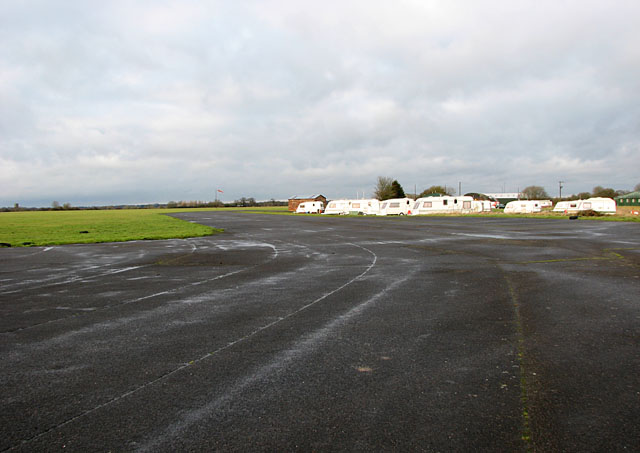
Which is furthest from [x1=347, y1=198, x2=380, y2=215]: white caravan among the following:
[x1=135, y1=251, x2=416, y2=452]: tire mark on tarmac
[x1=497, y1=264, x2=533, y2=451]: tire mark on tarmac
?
[x1=135, y1=251, x2=416, y2=452]: tire mark on tarmac

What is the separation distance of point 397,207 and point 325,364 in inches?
2308

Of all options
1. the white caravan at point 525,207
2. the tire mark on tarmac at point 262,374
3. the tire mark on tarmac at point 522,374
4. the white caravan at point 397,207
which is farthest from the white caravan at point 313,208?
the tire mark on tarmac at point 262,374

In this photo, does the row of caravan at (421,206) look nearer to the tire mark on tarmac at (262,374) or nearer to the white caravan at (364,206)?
the white caravan at (364,206)

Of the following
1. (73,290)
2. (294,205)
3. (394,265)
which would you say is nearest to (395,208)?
(294,205)

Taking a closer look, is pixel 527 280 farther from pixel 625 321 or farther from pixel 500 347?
pixel 500 347

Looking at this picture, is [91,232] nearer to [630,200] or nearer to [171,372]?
[171,372]

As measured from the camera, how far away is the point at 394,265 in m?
12.5

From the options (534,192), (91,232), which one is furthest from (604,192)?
(91,232)

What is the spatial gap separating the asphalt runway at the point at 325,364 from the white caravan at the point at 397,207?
51.2m

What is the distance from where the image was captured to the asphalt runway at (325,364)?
10.7 feet

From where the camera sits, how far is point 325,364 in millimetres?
4680

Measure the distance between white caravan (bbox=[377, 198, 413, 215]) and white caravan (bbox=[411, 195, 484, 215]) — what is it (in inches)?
39.5

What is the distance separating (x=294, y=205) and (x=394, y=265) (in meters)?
89.7

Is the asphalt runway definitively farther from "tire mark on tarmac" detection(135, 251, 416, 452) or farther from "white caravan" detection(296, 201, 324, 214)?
"white caravan" detection(296, 201, 324, 214)
